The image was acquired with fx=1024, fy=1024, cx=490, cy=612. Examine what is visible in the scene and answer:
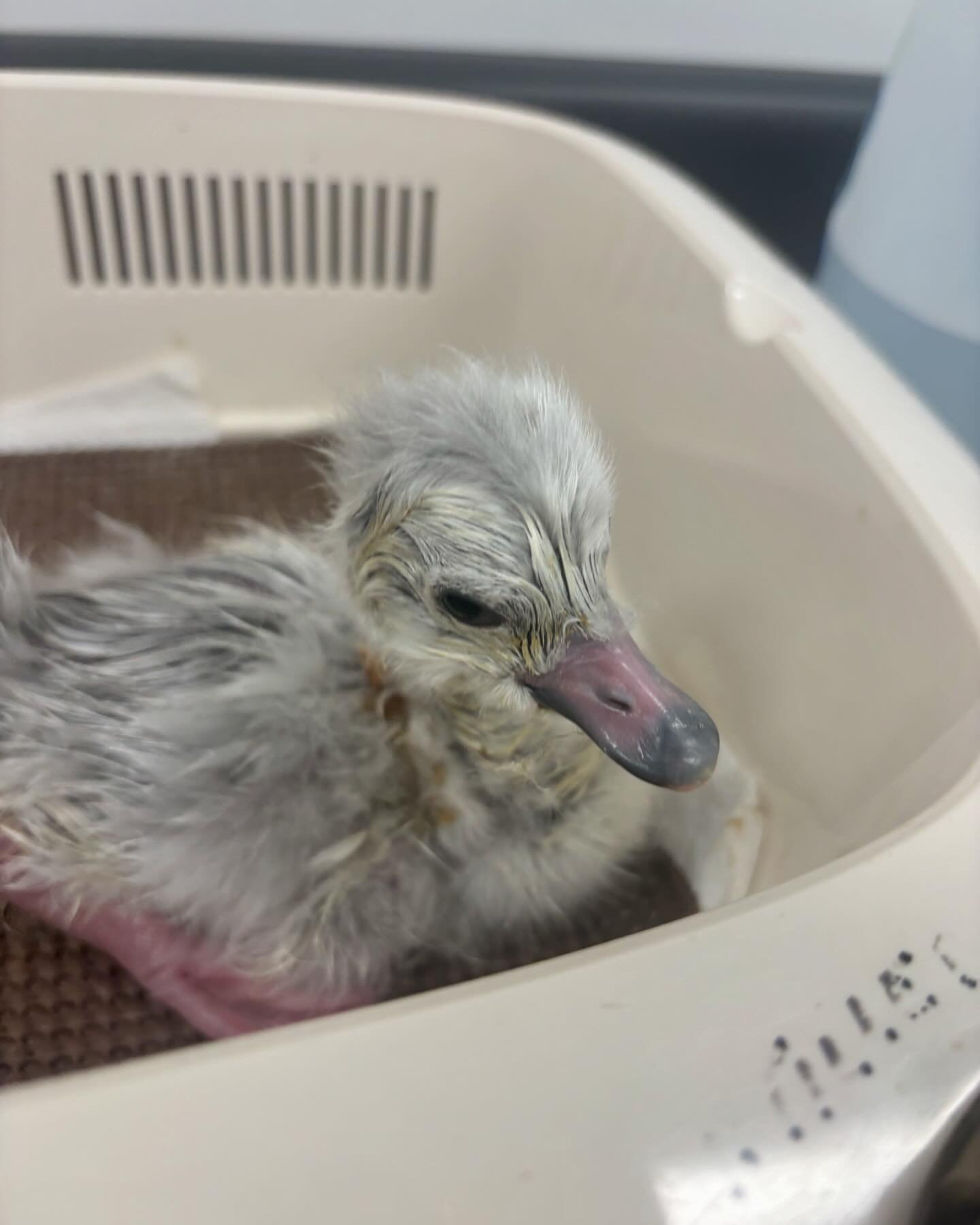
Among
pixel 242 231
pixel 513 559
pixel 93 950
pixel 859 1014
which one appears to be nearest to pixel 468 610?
pixel 513 559

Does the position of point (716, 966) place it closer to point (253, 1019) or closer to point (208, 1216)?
point (208, 1216)

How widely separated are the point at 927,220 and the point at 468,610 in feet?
1.85

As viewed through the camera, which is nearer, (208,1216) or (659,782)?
(208,1216)

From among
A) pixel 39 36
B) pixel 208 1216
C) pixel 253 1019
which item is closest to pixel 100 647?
pixel 253 1019

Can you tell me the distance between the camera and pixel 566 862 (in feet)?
1.79

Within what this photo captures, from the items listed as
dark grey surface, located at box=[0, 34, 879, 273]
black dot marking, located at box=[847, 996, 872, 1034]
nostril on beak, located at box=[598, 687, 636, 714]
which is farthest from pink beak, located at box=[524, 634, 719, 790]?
dark grey surface, located at box=[0, 34, 879, 273]

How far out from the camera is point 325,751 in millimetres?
515

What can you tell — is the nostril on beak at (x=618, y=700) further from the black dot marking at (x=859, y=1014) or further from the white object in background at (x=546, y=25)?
the white object in background at (x=546, y=25)

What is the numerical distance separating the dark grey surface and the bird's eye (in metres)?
0.67

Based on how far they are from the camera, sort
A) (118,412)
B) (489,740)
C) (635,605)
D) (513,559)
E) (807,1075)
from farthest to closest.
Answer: (118,412) → (635,605) → (489,740) → (513,559) → (807,1075)

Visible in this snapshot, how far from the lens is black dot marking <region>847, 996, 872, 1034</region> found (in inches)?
11.2

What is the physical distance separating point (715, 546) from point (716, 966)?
0.43 m

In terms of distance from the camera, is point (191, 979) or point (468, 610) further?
point (191, 979)

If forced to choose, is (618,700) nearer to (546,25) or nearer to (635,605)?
(635,605)
